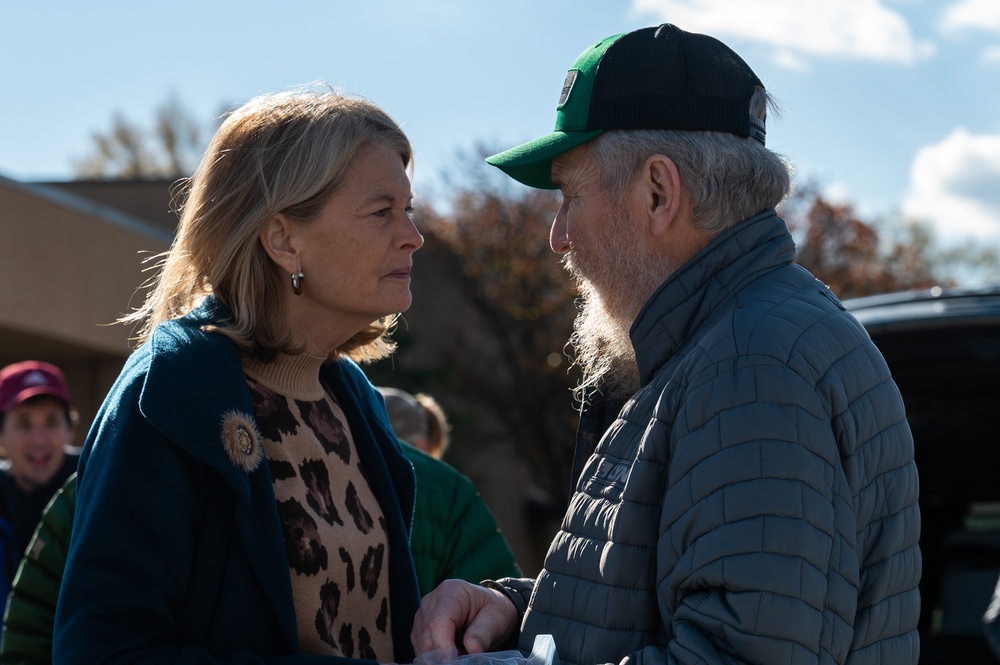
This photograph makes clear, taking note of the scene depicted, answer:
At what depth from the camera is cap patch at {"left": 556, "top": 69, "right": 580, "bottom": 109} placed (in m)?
2.46

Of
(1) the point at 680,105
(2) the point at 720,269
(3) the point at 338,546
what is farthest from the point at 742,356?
(3) the point at 338,546

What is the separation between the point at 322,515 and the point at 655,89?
44.1 inches

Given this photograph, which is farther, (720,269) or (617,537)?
(720,269)

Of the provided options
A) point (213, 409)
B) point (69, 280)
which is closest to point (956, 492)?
point (213, 409)

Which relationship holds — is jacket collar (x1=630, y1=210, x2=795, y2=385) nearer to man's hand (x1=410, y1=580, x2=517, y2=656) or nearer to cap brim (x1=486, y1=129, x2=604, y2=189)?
cap brim (x1=486, y1=129, x2=604, y2=189)

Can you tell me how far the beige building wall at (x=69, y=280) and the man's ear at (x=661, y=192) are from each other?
9.58m

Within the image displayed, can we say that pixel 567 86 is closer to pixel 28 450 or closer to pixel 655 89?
pixel 655 89

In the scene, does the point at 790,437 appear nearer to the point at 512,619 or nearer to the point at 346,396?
the point at 512,619

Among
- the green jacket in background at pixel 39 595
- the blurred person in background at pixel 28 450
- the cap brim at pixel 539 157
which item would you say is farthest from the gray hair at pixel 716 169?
the blurred person in background at pixel 28 450

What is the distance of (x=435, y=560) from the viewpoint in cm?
361

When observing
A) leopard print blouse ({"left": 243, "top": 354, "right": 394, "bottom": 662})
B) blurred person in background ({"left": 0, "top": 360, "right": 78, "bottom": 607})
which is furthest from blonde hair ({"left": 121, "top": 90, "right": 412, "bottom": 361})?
blurred person in background ({"left": 0, "top": 360, "right": 78, "bottom": 607})

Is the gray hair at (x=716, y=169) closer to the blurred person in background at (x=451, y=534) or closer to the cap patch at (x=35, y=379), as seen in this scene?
the blurred person in background at (x=451, y=534)

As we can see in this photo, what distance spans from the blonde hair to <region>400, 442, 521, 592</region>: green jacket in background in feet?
3.47

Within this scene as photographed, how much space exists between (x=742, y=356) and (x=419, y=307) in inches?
643
